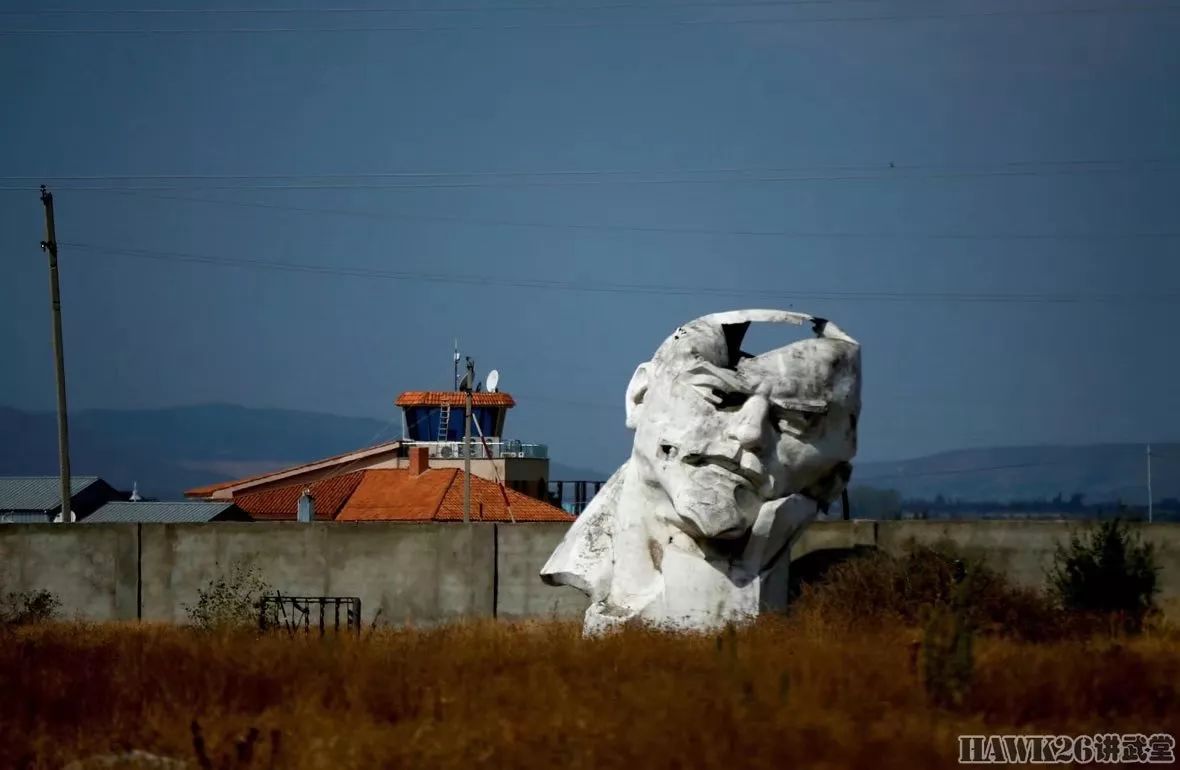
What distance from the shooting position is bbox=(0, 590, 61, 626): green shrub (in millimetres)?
24016

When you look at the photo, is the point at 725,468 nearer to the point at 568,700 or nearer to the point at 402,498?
the point at 568,700

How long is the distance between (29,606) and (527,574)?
684cm

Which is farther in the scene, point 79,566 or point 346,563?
point 79,566

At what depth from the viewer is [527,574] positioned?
78.7ft

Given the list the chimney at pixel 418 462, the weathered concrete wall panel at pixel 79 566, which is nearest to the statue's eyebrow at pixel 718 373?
the weathered concrete wall panel at pixel 79 566

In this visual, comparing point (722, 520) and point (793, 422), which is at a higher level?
point (793, 422)

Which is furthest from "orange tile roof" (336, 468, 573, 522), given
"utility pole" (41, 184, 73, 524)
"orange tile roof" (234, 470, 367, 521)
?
"utility pole" (41, 184, 73, 524)

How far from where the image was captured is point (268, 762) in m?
12.5

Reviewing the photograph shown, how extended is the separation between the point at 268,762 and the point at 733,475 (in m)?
7.61

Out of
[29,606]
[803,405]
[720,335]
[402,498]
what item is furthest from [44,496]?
[803,405]

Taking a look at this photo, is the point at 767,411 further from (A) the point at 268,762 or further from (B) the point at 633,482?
(A) the point at 268,762

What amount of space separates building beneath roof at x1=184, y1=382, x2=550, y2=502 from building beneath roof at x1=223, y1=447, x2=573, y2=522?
4.39ft

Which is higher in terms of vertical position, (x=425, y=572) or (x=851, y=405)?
(x=851, y=405)

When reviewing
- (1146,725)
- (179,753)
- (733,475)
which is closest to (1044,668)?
(1146,725)
